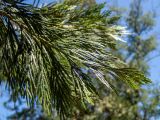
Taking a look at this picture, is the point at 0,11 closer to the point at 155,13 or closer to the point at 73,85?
the point at 73,85

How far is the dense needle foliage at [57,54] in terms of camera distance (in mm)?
2357

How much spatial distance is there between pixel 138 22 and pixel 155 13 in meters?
0.69

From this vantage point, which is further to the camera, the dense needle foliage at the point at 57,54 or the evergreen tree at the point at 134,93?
the evergreen tree at the point at 134,93

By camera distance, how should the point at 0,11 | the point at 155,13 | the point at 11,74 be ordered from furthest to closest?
the point at 155,13, the point at 11,74, the point at 0,11

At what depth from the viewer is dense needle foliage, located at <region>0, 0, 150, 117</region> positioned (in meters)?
Result: 2.36

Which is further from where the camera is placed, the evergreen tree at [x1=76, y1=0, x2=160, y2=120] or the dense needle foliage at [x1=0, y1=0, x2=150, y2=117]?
the evergreen tree at [x1=76, y1=0, x2=160, y2=120]

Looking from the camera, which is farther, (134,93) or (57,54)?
(134,93)

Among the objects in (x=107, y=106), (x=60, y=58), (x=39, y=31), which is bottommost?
(x=107, y=106)

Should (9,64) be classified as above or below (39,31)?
below

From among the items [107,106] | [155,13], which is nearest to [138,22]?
[155,13]

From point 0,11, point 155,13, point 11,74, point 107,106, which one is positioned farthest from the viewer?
point 155,13

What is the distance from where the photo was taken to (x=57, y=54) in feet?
7.92

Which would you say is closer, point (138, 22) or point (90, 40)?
point (90, 40)

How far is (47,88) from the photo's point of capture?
7.89 feet
